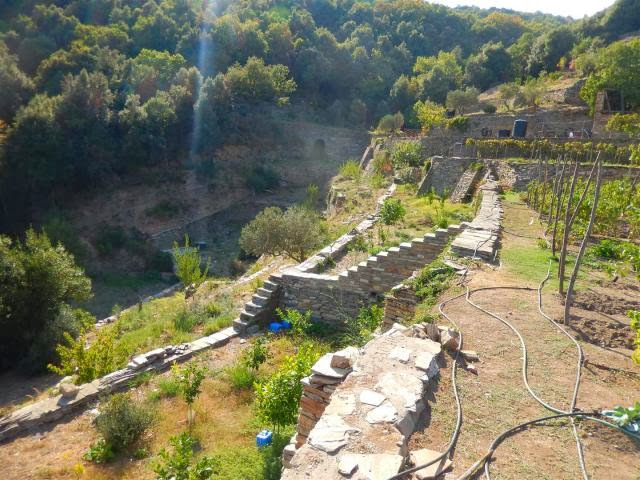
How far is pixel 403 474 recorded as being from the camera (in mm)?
2879

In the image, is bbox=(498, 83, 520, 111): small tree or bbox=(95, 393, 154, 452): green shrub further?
bbox=(498, 83, 520, 111): small tree

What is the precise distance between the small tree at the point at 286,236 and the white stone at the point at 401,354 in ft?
30.3

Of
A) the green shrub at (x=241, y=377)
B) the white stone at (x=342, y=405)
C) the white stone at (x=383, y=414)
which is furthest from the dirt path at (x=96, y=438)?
the white stone at (x=383, y=414)

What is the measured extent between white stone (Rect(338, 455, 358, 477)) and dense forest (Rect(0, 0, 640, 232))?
28500mm

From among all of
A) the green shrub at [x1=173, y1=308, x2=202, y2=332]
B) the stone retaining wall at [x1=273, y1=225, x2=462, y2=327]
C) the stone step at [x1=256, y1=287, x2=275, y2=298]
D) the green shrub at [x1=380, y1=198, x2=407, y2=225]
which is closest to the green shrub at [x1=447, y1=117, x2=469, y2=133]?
the green shrub at [x1=380, y1=198, x2=407, y2=225]

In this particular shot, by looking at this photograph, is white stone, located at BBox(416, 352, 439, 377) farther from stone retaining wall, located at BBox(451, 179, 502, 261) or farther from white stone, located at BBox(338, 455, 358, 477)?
stone retaining wall, located at BBox(451, 179, 502, 261)

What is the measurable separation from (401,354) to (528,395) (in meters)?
1.32

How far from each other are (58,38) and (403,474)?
160 feet

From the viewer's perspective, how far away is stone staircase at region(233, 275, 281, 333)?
931cm

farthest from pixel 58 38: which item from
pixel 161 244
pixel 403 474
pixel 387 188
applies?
pixel 403 474

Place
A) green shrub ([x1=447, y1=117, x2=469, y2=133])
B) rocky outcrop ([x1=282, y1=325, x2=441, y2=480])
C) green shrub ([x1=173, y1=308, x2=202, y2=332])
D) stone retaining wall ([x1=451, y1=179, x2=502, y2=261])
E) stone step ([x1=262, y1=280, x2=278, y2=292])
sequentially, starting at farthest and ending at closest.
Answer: green shrub ([x1=447, y1=117, x2=469, y2=133]) < green shrub ([x1=173, y1=308, x2=202, y2=332]) < stone step ([x1=262, y1=280, x2=278, y2=292]) < stone retaining wall ([x1=451, y1=179, x2=502, y2=261]) < rocky outcrop ([x1=282, y1=325, x2=441, y2=480])

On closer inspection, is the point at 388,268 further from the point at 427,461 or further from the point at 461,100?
the point at 461,100

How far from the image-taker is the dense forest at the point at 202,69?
86.2ft

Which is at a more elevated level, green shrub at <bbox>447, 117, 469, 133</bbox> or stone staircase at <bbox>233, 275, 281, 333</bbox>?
green shrub at <bbox>447, 117, 469, 133</bbox>
